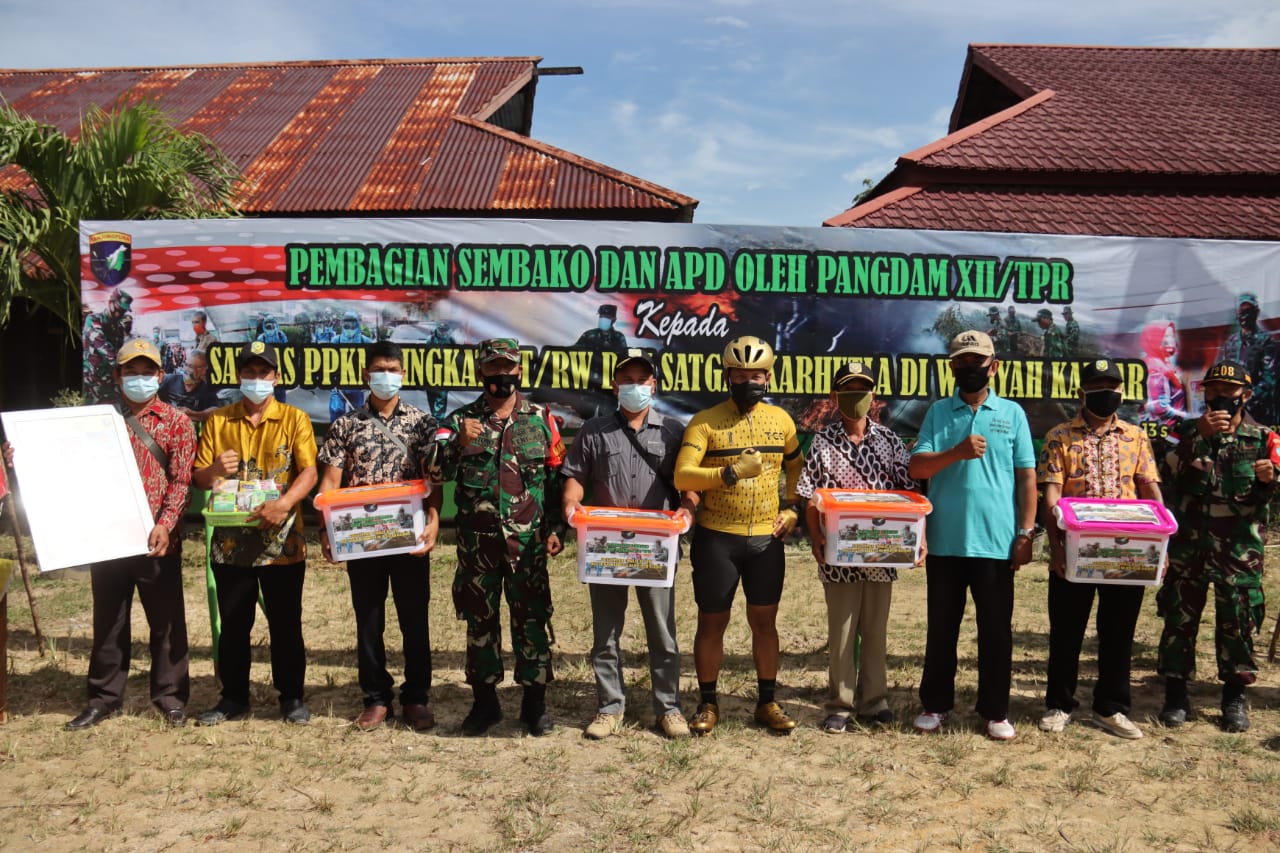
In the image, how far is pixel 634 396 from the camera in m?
4.43

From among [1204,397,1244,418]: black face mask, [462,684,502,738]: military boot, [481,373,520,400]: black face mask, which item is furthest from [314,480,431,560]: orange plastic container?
[1204,397,1244,418]: black face mask

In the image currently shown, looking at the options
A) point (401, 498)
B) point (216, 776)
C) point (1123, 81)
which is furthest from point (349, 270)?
point (1123, 81)

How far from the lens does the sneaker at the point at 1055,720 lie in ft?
15.1

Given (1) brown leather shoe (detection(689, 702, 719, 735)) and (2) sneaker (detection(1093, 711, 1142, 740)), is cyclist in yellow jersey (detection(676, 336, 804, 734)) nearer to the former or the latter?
(1) brown leather shoe (detection(689, 702, 719, 735))

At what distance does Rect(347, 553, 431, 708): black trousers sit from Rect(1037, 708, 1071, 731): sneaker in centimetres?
304

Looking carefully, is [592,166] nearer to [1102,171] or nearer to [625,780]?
[1102,171]

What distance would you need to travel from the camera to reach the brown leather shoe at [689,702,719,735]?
454 cm

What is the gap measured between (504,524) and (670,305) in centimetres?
433

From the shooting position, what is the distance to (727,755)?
4324mm

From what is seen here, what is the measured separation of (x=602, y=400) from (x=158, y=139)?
472cm

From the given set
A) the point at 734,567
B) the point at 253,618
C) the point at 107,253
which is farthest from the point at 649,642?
the point at 107,253

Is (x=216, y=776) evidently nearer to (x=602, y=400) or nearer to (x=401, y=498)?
(x=401, y=498)

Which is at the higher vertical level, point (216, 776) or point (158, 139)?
point (158, 139)

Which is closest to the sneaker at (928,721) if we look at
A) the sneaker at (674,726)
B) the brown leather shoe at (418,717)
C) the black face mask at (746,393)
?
the sneaker at (674,726)
